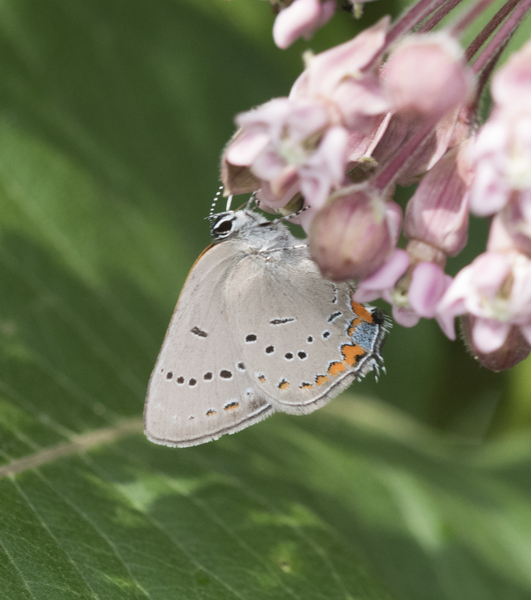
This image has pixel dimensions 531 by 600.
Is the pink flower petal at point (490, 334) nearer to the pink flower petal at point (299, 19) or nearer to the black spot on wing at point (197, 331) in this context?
the pink flower petal at point (299, 19)

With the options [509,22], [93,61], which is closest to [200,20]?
[93,61]

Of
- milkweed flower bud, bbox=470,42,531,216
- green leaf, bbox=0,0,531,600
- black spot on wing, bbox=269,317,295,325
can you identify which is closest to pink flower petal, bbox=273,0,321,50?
milkweed flower bud, bbox=470,42,531,216

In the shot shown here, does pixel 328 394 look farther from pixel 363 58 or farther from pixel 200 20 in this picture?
pixel 200 20

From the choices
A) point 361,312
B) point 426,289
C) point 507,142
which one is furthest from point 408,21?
point 361,312

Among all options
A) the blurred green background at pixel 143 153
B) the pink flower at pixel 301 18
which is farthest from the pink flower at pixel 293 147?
the blurred green background at pixel 143 153

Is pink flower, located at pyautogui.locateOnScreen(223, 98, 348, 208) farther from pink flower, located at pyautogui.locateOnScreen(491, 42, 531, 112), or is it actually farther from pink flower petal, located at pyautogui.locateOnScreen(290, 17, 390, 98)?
pink flower, located at pyautogui.locateOnScreen(491, 42, 531, 112)

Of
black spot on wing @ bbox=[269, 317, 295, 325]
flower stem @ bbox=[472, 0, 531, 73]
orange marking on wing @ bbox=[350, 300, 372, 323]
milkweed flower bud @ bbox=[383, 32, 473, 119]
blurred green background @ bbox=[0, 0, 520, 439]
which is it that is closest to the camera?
milkweed flower bud @ bbox=[383, 32, 473, 119]

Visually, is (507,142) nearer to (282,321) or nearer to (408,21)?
(408,21)
